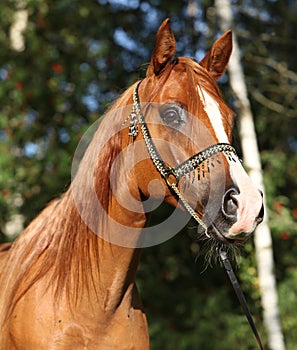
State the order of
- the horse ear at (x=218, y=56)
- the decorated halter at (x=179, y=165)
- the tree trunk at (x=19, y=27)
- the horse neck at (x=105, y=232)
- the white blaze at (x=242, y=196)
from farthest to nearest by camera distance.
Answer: the tree trunk at (x=19, y=27), the horse ear at (x=218, y=56), the horse neck at (x=105, y=232), the decorated halter at (x=179, y=165), the white blaze at (x=242, y=196)

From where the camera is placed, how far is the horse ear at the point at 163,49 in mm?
2568

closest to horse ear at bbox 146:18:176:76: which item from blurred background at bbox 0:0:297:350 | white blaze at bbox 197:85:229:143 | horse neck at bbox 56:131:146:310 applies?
white blaze at bbox 197:85:229:143

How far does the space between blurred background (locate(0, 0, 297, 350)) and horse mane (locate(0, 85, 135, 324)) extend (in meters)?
3.80

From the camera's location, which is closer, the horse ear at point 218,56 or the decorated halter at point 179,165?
the decorated halter at point 179,165

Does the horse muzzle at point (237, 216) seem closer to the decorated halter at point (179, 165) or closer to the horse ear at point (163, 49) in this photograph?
the decorated halter at point (179, 165)

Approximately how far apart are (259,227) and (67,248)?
3.06m

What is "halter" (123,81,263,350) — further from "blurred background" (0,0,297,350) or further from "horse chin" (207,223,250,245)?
"blurred background" (0,0,297,350)

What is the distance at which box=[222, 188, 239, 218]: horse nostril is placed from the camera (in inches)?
89.9

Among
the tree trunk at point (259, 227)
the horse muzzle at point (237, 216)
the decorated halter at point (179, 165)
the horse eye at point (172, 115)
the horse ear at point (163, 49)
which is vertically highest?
the horse ear at point (163, 49)

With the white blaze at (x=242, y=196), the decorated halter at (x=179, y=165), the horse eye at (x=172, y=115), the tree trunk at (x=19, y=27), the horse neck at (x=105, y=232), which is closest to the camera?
the white blaze at (x=242, y=196)

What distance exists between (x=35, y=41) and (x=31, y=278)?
17.0 ft

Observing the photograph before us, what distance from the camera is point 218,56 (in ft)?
9.49

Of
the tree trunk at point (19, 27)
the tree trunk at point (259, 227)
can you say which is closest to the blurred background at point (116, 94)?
the tree trunk at point (19, 27)

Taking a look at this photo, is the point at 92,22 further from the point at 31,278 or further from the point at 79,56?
the point at 31,278
